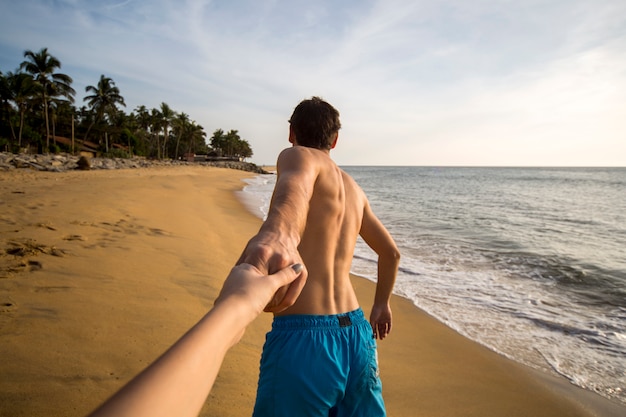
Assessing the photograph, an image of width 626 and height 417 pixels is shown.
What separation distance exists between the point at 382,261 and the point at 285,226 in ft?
4.58

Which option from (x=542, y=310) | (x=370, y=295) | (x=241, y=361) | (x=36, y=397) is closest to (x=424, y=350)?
(x=370, y=295)

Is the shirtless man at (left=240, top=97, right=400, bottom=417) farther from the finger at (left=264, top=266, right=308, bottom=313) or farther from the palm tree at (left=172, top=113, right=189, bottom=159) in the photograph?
the palm tree at (left=172, top=113, right=189, bottom=159)

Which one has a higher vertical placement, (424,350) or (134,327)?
(134,327)

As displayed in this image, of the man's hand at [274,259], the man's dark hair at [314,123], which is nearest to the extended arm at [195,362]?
the man's hand at [274,259]

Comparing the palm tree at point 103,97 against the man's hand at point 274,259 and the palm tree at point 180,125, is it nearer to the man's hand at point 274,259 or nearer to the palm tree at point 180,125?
the palm tree at point 180,125

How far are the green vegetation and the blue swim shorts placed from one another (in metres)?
39.0

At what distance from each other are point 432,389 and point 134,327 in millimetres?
2744

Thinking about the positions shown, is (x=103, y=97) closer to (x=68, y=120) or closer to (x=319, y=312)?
(x=68, y=120)

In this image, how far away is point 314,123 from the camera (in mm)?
1882

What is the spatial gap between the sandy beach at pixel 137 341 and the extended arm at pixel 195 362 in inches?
79.5

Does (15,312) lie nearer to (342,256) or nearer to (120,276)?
(120,276)

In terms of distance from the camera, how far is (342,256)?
183cm

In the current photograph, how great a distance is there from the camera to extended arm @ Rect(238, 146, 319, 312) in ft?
3.09

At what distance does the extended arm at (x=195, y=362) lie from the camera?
0.54 meters
